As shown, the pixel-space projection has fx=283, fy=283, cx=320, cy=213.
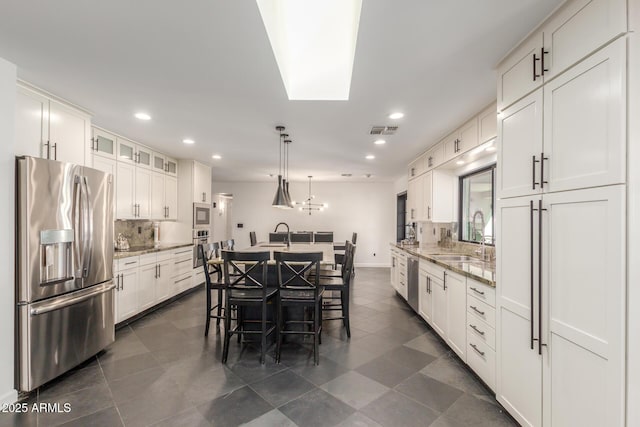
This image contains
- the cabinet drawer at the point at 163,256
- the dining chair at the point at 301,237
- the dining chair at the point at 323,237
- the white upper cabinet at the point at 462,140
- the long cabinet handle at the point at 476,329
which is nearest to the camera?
the long cabinet handle at the point at 476,329

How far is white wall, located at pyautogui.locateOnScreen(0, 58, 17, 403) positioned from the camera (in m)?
2.02

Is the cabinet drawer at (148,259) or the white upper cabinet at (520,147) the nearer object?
the white upper cabinet at (520,147)

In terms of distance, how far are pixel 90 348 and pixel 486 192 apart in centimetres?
467

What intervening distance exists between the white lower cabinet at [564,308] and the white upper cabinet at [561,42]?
0.68 metres

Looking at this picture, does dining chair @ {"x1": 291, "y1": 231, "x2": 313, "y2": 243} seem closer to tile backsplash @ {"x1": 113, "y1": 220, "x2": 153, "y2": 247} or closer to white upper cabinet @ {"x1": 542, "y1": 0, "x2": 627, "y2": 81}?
tile backsplash @ {"x1": 113, "y1": 220, "x2": 153, "y2": 247}

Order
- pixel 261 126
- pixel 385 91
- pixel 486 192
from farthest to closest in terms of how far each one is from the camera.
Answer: pixel 486 192
pixel 261 126
pixel 385 91

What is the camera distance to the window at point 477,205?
3.54 m

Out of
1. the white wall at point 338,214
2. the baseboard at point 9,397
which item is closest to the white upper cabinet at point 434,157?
the white wall at point 338,214

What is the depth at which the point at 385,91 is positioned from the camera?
8.14 ft

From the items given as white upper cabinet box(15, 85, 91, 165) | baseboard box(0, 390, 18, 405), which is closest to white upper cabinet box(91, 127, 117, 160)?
white upper cabinet box(15, 85, 91, 165)

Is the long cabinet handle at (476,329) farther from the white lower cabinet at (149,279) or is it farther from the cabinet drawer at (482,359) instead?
the white lower cabinet at (149,279)

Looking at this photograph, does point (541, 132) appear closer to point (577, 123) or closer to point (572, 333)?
point (577, 123)

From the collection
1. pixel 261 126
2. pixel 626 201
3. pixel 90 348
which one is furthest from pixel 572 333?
pixel 90 348

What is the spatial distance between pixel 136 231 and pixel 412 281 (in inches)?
173
